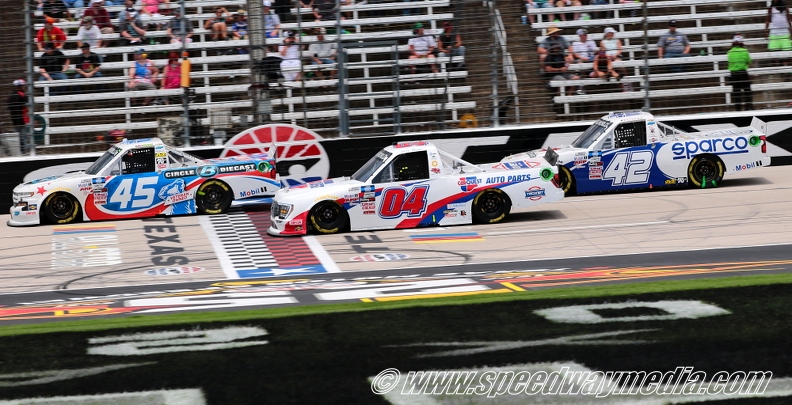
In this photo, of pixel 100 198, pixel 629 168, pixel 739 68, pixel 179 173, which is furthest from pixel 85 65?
pixel 739 68

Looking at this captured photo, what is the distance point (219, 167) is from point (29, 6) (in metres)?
5.30

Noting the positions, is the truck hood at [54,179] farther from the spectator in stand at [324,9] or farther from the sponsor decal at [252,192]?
the spectator in stand at [324,9]

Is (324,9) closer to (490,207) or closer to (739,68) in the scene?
(490,207)

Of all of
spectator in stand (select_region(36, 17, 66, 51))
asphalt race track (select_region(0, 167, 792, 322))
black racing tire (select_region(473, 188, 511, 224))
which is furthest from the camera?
spectator in stand (select_region(36, 17, 66, 51))

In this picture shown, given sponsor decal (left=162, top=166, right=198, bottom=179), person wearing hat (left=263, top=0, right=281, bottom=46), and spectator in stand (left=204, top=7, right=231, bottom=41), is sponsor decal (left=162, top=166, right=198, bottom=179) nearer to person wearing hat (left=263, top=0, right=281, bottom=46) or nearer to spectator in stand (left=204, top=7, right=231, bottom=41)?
person wearing hat (left=263, top=0, right=281, bottom=46)

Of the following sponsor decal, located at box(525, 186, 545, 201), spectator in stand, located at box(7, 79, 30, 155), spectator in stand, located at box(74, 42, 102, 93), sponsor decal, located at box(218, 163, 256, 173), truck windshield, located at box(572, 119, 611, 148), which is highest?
spectator in stand, located at box(74, 42, 102, 93)

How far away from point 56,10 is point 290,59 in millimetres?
4556

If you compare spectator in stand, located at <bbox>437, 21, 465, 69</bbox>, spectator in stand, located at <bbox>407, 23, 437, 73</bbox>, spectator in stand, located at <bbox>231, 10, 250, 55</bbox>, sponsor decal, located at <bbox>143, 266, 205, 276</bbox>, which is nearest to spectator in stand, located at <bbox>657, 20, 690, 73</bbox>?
spectator in stand, located at <bbox>437, 21, 465, 69</bbox>

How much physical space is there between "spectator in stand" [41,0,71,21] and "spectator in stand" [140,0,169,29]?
140cm

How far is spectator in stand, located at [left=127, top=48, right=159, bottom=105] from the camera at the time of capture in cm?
1997

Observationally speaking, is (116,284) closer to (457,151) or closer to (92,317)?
(92,317)

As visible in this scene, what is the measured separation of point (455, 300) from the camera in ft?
32.9

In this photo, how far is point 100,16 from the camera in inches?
796

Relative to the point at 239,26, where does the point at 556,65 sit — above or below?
below
